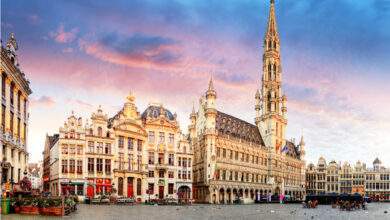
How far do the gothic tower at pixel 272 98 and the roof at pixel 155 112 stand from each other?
35.9 m

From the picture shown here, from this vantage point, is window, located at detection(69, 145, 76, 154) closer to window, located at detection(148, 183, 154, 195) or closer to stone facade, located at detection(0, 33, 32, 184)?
window, located at detection(148, 183, 154, 195)

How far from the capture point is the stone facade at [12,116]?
3772cm

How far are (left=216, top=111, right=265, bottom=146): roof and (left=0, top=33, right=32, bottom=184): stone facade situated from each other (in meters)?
51.2

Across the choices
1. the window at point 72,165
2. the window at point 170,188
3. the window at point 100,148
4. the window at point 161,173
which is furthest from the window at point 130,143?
the window at point 170,188

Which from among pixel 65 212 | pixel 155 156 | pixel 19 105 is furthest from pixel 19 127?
pixel 155 156

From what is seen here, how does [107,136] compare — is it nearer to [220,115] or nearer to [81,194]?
[81,194]

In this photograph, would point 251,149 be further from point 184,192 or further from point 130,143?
point 130,143

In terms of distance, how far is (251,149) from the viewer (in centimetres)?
10262

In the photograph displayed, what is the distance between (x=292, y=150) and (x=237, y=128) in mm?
32827

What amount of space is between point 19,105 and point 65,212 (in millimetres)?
15171

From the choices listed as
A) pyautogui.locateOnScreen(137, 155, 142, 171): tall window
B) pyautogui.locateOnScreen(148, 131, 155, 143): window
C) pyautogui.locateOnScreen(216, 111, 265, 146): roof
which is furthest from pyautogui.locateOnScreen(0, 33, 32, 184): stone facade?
pyautogui.locateOnScreen(216, 111, 265, 146): roof

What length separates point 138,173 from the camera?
7650 cm

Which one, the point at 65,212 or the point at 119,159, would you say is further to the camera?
the point at 119,159

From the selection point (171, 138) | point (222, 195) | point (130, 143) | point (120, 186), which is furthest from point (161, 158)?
point (222, 195)
